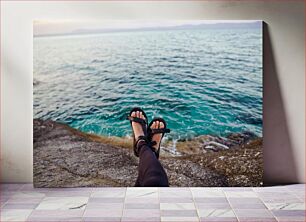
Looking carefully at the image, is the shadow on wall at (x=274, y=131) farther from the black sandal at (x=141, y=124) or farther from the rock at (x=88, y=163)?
the black sandal at (x=141, y=124)

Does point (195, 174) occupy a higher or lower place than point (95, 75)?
lower

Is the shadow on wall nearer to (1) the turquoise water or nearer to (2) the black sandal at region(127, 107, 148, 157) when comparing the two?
(1) the turquoise water

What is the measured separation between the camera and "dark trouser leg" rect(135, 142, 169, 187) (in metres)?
4.54

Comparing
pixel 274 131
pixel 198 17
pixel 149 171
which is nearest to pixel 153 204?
pixel 149 171

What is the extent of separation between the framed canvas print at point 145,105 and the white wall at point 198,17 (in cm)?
10

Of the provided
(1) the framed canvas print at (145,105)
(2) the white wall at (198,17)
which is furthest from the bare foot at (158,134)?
(2) the white wall at (198,17)

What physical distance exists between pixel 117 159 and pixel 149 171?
0.29m

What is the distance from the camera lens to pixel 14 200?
4.09 metres

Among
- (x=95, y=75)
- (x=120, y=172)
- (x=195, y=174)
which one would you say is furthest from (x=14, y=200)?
(x=195, y=174)

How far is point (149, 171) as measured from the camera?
457 cm

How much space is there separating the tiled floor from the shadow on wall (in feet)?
0.53

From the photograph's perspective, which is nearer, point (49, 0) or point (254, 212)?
point (254, 212)

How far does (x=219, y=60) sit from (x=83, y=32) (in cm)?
117

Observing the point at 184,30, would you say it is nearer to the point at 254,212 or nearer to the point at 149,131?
the point at 149,131
